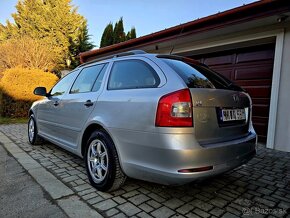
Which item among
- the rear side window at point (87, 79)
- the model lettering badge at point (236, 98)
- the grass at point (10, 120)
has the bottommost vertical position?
the grass at point (10, 120)

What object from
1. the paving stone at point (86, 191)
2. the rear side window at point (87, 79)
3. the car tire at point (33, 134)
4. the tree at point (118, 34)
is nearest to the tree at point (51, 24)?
the tree at point (118, 34)

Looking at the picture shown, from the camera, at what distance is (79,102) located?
3.00 m

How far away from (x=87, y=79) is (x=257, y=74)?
405 centimetres

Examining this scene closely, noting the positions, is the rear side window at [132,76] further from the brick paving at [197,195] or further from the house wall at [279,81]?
the house wall at [279,81]

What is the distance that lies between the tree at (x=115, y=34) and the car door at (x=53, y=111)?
39.0ft

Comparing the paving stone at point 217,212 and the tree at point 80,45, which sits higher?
the tree at point 80,45

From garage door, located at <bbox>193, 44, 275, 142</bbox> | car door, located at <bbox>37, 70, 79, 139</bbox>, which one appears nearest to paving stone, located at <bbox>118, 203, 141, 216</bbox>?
car door, located at <bbox>37, 70, 79, 139</bbox>

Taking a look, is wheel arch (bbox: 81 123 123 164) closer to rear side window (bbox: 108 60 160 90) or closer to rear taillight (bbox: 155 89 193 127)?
rear side window (bbox: 108 60 160 90)

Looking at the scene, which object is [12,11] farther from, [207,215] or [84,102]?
[207,215]

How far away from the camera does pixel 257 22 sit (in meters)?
4.52

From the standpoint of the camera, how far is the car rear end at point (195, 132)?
5.96 ft

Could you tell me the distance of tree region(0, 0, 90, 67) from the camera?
21031 mm

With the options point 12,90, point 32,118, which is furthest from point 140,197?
point 12,90

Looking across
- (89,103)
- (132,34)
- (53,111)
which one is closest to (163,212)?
(89,103)
